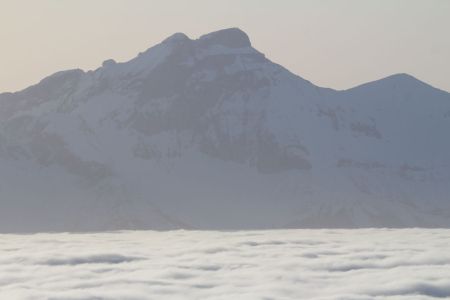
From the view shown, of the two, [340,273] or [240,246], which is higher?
[240,246]

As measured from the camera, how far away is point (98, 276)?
71.1 metres

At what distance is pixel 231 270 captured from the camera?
7506cm

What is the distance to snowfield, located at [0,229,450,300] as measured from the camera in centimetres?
6075

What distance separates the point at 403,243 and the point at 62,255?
35.5m

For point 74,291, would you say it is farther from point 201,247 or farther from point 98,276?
point 201,247

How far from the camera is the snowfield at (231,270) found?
60.8 metres

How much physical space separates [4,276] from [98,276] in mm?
7041

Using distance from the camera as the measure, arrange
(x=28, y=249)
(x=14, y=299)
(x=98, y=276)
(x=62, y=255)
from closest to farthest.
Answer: (x=14, y=299)
(x=98, y=276)
(x=62, y=255)
(x=28, y=249)

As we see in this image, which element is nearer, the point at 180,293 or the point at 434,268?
the point at 180,293

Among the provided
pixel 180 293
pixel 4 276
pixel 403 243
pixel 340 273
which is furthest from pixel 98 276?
pixel 403 243

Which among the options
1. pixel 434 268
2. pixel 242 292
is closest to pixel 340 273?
pixel 434 268

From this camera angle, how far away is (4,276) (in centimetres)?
7156

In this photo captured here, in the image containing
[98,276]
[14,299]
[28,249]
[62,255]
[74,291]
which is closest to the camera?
[14,299]

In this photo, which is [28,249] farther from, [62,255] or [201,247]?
[201,247]
